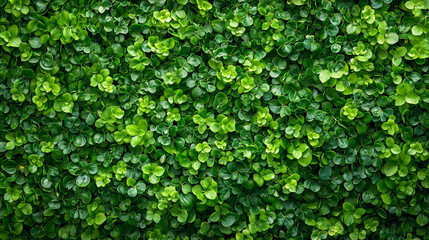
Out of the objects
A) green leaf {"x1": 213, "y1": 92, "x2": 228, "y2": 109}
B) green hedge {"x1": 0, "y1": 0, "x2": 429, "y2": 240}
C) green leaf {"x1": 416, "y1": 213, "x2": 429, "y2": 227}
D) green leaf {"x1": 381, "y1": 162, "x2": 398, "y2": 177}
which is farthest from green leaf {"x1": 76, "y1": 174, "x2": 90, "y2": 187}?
green leaf {"x1": 416, "y1": 213, "x2": 429, "y2": 227}

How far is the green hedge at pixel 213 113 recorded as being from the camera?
2084mm

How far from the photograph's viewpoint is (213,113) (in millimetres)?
2170

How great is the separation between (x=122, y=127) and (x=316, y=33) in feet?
4.32

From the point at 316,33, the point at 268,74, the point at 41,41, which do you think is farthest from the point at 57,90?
the point at 316,33

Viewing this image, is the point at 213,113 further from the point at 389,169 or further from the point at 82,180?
the point at 389,169

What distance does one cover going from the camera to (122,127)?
215cm

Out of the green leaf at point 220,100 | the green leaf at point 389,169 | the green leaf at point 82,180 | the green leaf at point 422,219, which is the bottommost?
the green leaf at point 422,219

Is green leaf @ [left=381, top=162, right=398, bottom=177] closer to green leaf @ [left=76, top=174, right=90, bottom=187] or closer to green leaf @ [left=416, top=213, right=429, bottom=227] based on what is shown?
green leaf @ [left=416, top=213, right=429, bottom=227]

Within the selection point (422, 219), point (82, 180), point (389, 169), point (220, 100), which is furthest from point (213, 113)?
point (422, 219)

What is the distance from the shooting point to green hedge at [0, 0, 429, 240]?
6.84ft

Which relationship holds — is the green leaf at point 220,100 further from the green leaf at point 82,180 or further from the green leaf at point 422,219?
the green leaf at point 422,219

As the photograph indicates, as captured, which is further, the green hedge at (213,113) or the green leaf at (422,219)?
the green leaf at (422,219)

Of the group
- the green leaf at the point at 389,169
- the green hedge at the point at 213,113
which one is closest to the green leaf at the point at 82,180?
the green hedge at the point at 213,113

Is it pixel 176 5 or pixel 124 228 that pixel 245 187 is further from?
pixel 176 5
